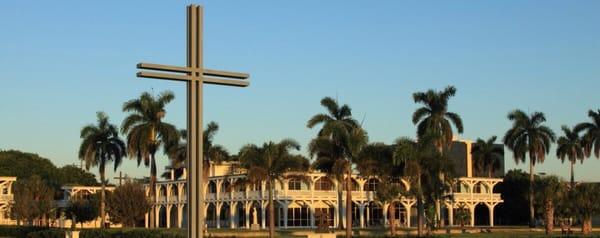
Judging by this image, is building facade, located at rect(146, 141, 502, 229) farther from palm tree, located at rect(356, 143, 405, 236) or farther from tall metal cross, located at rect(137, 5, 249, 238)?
tall metal cross, located at rect(137, 5, 249, 238)

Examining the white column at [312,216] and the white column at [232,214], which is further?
the white column at [232,214]

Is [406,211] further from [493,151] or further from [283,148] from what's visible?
[283,148]

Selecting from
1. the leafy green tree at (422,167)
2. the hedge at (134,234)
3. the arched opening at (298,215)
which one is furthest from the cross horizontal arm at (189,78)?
the arched opening at (298,215)

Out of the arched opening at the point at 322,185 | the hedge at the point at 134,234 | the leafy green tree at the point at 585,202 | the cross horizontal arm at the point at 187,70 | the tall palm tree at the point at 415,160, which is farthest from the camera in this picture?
the arched opening at the point at 322,185

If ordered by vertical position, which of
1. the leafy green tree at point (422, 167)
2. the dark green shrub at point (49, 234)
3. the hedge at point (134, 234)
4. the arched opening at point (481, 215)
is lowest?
the arched opening at point (481, 215)

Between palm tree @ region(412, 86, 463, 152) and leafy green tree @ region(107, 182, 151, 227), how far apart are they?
22255 millimetres

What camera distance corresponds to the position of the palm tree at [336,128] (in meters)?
53.9

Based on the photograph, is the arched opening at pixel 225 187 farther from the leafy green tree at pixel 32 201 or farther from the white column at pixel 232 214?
the leafy green tree at pixel 32 201

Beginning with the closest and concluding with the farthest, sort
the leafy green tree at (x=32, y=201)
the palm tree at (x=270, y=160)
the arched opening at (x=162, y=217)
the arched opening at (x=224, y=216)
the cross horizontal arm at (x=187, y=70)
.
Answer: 1. the cross horizontal arm at (x=187, y=70)
2. the palm tree at (x=270, y=160)
3. the leafy green tree at (x=32, y=201)
4. the arched opening at (x=224, y=216)
5. the arched opening at (x=162, y=217)

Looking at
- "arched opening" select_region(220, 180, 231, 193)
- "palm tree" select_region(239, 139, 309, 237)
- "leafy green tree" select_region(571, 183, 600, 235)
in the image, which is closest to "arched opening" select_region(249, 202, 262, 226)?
"arched opening" select_region(220, 180, 231, 193)

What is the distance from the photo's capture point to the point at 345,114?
5969cm

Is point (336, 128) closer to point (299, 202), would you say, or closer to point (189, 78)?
point (299, 202)

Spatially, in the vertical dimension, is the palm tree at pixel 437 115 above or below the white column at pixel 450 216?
above

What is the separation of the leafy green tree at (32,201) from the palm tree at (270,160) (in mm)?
33875
